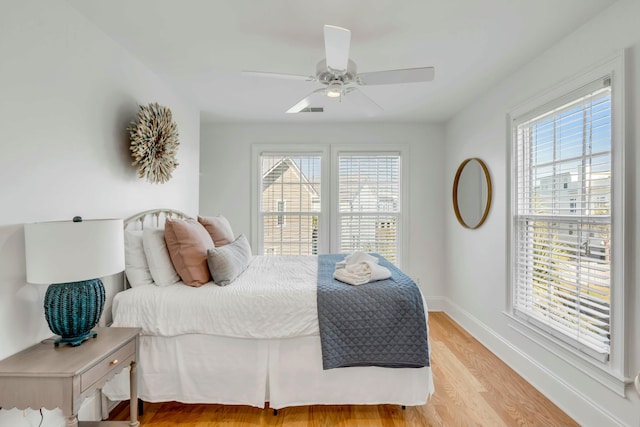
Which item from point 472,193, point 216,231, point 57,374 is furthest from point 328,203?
point 57,374

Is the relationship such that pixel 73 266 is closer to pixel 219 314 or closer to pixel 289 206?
pixel 219 314

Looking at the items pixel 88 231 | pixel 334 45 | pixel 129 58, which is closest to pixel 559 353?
pixel 334 45

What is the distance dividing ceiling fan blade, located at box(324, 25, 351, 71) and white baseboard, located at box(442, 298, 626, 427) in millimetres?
2525

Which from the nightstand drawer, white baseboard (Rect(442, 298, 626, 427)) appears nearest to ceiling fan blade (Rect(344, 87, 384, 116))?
the nightstand drawer

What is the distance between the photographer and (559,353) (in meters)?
2.20

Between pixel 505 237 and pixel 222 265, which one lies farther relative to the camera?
pixel 505 237

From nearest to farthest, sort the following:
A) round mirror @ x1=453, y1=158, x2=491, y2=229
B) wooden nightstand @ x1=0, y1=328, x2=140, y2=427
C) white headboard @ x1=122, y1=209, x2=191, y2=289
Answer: wooden nightstand @ x1=0, y1=328, x2=140, y2=427, white headboard @ x1=122, y1=209, x2=191, y2=289, round mirror @ x1=453, y1=158, x2=491, y2=229

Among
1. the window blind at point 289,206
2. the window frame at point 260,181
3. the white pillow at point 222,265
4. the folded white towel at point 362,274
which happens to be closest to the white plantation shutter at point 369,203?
the window frame at point 260,181

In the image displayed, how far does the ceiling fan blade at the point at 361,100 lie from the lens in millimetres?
2250

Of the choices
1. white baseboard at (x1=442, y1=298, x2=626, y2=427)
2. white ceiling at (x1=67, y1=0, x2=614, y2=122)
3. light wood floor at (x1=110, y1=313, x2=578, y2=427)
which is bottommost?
light wood floor at (x1=110, y1=313, x2=578, y2=427)

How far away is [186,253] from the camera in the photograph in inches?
84.6

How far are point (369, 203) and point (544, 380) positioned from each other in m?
2.59

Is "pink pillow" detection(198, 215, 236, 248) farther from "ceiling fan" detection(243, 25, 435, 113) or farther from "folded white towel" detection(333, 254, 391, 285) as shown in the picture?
"ceiling fan" detection(243, 25, 435, 113)

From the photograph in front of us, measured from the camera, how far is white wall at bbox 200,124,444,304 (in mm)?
4238
